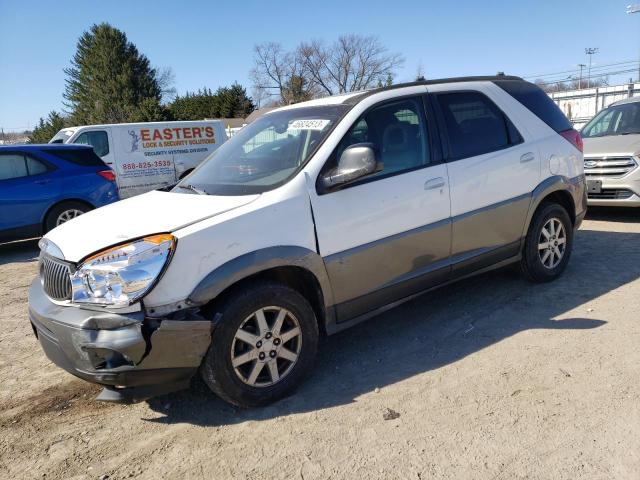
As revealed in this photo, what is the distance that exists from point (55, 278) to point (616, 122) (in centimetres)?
895

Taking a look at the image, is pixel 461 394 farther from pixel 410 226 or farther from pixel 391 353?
pixel 410 226

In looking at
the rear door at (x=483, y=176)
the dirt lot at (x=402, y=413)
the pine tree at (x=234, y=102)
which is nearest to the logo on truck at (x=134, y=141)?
the dirt lot at (x=402, y=413)

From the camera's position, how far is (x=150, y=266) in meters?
2.71

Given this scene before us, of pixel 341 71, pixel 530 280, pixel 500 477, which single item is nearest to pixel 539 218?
pixel 530 280

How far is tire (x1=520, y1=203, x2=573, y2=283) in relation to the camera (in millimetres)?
4672

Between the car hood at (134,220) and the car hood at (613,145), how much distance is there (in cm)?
655

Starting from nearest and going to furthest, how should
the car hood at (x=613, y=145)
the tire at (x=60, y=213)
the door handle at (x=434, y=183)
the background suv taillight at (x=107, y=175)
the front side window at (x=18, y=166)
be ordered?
1. the door handle at (x=434, y=183)
2. the car hood at (x=613, y=145)
3. the front side window at (x=18, y=166)
4. the tire at (x=60, y=213)
5. the background suv taillight at (x=107, y=175)

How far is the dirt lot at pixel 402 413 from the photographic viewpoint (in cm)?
257

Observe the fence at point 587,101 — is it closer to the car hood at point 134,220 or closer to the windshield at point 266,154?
the windshield at point 266,154

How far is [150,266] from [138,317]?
275mm

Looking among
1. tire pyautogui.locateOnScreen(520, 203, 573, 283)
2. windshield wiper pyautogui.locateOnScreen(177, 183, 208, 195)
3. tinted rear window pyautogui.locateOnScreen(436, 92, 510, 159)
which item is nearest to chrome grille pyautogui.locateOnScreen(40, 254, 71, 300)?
windshield wiper pyautogui.locateOnScreen(177, 183, 208, 195)

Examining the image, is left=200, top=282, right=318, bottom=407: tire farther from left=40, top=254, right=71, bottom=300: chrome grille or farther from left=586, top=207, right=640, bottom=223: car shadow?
left=586, top=207, right=640, bottom=223: car shadow

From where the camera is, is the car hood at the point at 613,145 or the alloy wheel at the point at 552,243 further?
the car hood at the point at 613,145

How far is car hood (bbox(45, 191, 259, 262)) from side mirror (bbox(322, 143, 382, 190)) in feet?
1.67
